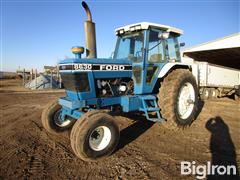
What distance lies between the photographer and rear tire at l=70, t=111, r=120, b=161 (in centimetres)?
310

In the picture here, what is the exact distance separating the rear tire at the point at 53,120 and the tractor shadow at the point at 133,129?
1395mm

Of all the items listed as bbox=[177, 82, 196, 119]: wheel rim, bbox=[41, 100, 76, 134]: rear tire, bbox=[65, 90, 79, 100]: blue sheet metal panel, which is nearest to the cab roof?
bbox=[177, 82, 196, 119]: wheel rim

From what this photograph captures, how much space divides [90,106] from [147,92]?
4.51ft

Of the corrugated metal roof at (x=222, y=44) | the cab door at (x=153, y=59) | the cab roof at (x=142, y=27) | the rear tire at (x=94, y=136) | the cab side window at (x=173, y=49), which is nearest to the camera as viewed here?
the rear tire at (x=94, y=136)

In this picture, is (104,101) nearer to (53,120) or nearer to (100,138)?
(100,138)

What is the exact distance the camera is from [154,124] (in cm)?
539

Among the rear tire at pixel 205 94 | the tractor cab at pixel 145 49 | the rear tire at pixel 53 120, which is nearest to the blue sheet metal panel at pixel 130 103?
the tractor cab at pixel 145 49

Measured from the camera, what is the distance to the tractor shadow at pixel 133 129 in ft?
13.8

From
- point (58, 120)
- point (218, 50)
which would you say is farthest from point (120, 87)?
Result: point (218, 50)

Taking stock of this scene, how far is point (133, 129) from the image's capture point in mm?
5008

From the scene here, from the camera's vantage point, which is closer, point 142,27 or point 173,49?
point 142,27

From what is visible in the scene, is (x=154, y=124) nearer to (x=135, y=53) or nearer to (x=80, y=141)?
(x=135, y=53)

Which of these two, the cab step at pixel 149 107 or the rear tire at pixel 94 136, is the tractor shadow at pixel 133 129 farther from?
the cab step at pixel 149 107

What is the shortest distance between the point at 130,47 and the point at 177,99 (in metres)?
1.71
